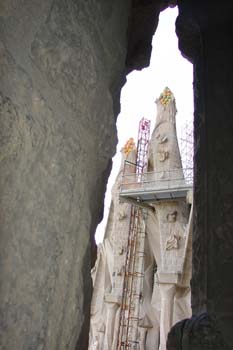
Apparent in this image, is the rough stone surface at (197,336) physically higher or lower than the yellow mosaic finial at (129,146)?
lower

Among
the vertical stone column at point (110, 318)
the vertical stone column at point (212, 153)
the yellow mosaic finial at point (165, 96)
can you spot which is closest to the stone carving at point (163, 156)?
the yellow mosaic finial at point (165, 96)

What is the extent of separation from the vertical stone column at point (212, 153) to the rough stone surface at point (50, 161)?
0.66 meters

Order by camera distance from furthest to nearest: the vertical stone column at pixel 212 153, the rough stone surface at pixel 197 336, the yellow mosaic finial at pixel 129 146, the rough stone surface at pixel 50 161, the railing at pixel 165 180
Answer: the yellow mosaic finial at pixel 129 146 < the railing at pixel 165 180 < the vertical stone column at pixel 212 153 < the rough stone surface at pixel 197 336 < the rough stone surface at pixel 50 161

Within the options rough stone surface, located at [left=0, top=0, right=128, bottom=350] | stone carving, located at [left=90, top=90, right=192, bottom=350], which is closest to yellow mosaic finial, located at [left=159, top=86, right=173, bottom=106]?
stone carving, located at [left=90, top=90, right=192, bottom=350]

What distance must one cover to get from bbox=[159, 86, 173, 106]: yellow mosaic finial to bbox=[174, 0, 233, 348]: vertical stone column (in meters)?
9.93

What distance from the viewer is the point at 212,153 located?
89.0 inches

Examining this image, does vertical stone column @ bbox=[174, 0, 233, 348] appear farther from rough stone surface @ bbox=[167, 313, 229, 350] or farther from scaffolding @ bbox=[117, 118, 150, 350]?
scaffolding @ bbox=[117, 118, 150, 350]

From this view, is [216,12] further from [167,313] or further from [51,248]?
[167,313]

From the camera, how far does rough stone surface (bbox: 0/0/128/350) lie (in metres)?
1.13

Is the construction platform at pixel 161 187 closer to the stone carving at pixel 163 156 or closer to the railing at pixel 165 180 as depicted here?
the railing at pixel 165 180

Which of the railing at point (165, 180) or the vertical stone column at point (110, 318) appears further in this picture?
the vertical stone column at point (110, 318)

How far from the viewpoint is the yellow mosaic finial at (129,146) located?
592 inches

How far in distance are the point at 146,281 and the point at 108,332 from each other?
6.61 feet

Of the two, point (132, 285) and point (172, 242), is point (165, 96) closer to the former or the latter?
point (172, 242)
